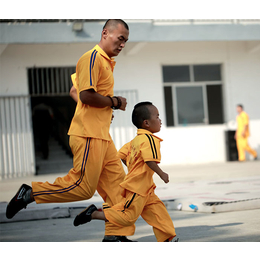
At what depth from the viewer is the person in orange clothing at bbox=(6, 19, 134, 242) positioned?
3768 millimetres

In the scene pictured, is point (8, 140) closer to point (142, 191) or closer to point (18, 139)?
point (18, 139)

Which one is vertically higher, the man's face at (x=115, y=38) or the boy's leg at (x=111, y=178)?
the man's face at (x=115, y=38)

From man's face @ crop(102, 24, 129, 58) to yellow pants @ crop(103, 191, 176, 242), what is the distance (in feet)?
4.09

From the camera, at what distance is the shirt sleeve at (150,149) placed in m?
3.64

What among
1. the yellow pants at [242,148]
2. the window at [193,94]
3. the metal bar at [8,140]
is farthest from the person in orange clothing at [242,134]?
the metal bar at [8,140]

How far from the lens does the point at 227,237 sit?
412 centimetres

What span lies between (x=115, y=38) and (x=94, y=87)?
513 mm

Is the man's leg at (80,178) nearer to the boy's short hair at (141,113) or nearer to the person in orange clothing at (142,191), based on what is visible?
the person in orange clothing at (142,191)

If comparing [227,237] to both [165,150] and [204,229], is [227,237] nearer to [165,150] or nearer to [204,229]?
[204,229]

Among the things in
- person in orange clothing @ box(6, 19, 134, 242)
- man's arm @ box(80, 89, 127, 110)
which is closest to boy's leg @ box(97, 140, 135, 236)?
person in orange clothing @ box(6, 19, 134, 242)

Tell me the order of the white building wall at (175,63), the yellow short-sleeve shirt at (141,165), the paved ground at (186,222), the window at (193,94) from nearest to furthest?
1. the yellow short-sleeve shirt at (141,165)
2. the paved ground at (186,222)
3. the white building wall at (175,63)
4. the window at (193,94)

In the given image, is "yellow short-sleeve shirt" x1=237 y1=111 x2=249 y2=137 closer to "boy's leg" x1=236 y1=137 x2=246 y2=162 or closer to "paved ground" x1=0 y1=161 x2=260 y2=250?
"boy's leg" x1=236 y1=137 x2=246 y2=162

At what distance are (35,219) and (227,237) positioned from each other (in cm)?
299

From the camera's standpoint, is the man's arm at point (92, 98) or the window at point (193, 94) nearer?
the man's arm at point (92, 98)
